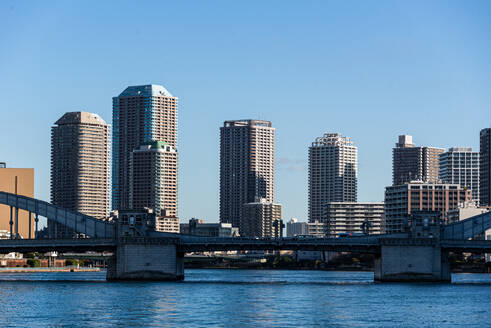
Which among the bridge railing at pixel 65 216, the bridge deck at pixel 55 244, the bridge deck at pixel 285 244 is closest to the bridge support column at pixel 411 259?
the bridge deck at pixel 285 244

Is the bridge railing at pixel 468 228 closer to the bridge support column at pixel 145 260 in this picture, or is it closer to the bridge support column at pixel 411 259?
the bridge support column at pixel 411 259

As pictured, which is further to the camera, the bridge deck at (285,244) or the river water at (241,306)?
the bridge deck at (285,244)

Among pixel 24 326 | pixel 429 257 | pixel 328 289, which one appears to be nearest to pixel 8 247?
pixel 328 289

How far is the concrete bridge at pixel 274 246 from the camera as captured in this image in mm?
183125

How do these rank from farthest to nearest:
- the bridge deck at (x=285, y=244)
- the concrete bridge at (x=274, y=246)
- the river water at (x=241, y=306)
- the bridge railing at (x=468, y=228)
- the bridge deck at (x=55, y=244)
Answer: the bridge railing at (x=468, y=228), the bridge deck at (x=285, y=244), the bridge deck at (x=55, y=244), the concrete bridge at (x=274, y=246), the river water at (x=241, y=306)

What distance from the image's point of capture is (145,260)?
185250mm

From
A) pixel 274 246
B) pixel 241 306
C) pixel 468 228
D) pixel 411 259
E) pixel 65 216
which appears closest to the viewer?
pixel 241 306

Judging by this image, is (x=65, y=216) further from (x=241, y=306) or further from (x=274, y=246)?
(x=241, y=306)

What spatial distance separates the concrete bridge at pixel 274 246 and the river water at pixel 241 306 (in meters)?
11.3

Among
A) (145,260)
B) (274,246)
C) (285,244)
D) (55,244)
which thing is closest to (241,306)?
(145,260)

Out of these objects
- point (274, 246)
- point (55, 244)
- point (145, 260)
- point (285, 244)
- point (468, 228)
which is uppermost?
point (468, 228)

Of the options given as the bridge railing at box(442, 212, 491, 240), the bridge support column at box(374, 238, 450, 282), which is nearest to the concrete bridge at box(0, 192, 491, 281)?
the bridge support column at box(374, 238, 450, 282)

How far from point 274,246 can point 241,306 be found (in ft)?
205

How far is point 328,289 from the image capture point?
168750 millimetres
